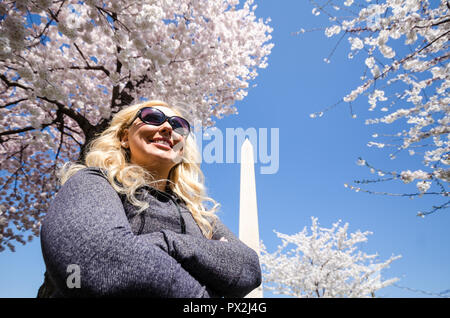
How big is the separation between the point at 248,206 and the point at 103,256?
17.5ft

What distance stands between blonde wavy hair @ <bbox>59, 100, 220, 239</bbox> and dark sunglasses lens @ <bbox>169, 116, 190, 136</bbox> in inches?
5.1

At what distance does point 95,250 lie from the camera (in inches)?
31.4

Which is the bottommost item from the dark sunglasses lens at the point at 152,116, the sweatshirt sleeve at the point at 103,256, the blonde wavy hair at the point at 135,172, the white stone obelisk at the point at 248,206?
the sweatshirt sleeve at the point at 103,256

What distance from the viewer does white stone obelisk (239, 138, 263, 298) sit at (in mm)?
5304

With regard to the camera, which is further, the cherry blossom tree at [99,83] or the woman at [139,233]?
the cherry blossom tree at [99,83]

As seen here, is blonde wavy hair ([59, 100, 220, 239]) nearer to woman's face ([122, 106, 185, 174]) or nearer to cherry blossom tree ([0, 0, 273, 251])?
woman's face ([122, 106, 185, 174])

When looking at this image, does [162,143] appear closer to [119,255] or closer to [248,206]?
[119,255]

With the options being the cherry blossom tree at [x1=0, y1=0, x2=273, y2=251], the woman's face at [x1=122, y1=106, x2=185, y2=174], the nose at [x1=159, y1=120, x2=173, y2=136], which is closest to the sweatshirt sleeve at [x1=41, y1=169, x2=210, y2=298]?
the woman's face at [x1=122, y1=106, x2=185, y2=174]

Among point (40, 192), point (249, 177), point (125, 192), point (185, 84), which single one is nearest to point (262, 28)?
point (185, 84)

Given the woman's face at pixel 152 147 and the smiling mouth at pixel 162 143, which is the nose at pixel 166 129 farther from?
the smiling mouth at pixel 162 143

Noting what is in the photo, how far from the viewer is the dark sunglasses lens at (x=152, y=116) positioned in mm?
1746

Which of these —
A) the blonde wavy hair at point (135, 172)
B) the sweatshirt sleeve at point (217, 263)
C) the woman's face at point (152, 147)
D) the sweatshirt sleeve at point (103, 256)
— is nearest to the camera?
the sweatshirt sleeve at point (103, 256)

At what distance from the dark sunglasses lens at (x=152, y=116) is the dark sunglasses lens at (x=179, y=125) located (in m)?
0.09

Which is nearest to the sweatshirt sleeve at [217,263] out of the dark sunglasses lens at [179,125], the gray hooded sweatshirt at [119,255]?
the gray hooded sweatshirt at [119,255]
